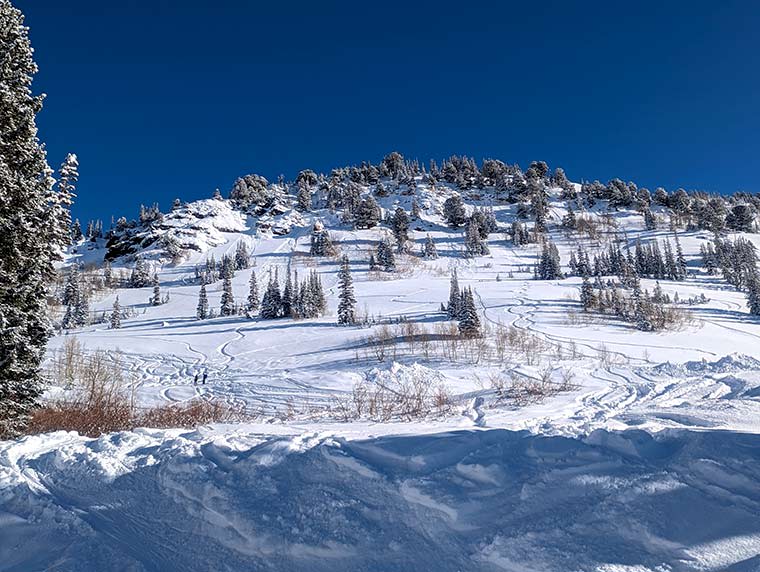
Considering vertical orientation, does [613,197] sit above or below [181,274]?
above

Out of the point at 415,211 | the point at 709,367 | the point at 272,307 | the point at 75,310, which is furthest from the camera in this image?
the point at 415,211

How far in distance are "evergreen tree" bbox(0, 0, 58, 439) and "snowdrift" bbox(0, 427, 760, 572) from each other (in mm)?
3111

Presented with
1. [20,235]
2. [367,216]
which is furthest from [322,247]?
[20,235]

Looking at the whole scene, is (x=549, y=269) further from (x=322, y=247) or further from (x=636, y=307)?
(x=322, y=247)

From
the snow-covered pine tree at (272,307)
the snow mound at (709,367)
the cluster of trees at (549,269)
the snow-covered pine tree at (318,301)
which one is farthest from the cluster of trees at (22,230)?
the cluster of trees at (549,269)

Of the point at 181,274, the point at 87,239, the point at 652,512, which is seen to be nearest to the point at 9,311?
the point at 652,512

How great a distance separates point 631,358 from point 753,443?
19.0 m

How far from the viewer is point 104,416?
762 cm

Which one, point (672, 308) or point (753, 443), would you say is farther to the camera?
point (672, 308)

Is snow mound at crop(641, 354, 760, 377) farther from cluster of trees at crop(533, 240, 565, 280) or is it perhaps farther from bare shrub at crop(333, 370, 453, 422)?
cluster of trees at crop(533, 240, 565, 280)

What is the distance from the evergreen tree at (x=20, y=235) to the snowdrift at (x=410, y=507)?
3111 millimetres

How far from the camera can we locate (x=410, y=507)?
3076 millimetres

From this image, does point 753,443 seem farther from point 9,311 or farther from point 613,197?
point 613,197

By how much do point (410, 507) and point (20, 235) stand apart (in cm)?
718
